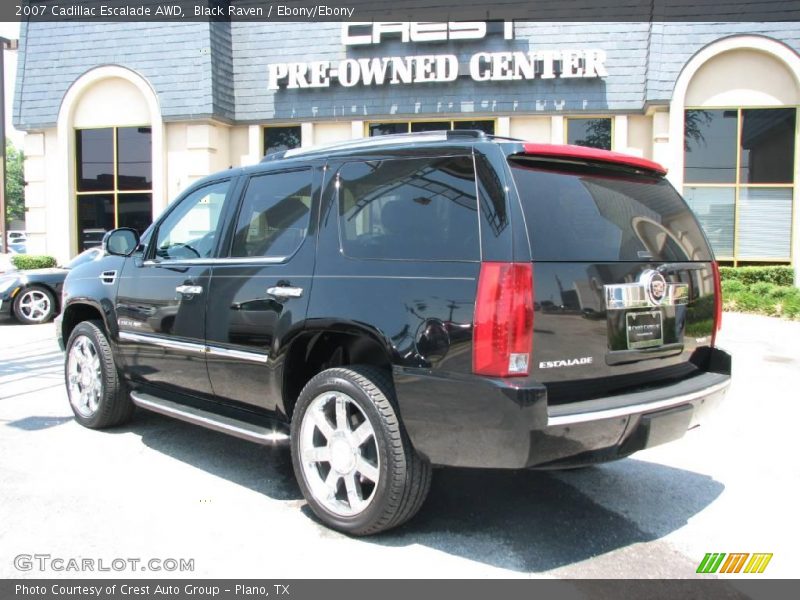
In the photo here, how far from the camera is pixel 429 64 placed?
15062 millimetres

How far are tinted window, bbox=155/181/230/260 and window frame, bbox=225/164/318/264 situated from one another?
174 mm

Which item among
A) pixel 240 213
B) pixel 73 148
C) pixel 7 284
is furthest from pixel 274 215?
pixel 73 148

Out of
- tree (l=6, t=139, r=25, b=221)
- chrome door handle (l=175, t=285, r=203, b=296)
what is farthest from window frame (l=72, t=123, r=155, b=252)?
tree (l=6, t=139, r=25, b=221)

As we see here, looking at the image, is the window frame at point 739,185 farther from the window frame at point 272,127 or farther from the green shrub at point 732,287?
the window frame at point 272,127

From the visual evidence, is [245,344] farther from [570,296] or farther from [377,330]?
[570,296]

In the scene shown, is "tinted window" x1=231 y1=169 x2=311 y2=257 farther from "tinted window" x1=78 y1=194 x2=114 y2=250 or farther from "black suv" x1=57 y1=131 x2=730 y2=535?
"tinted window" x1=78 y1=194 x2=114 y2=250

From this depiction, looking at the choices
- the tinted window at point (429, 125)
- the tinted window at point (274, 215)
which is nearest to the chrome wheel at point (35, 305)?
the tinted window at point (429, 125)

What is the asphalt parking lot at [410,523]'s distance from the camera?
3318 mm

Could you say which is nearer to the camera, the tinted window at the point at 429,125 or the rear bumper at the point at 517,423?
the rear bumper at the point at 517,423

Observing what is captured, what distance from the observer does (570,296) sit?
316cm

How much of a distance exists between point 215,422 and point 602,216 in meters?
2.50

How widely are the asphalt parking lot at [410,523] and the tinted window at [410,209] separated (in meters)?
1.45

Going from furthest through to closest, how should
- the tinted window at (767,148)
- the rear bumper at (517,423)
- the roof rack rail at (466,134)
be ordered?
1. the tinted window at (767,148)
2. the roof rack rail at (466,134)
3. the rear bumper at (517,423)

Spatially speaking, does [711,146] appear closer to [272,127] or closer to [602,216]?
[272,127]
